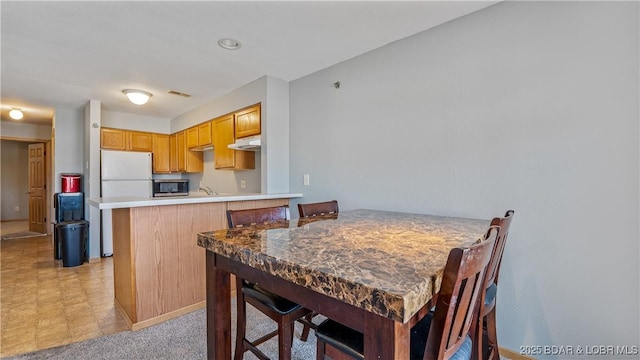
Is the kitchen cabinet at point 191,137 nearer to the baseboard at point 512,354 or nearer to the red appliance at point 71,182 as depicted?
the red appliance at point 71,182

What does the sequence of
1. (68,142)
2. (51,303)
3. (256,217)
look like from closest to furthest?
(256,217), (51,303), (68,142)

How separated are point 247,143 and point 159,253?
1510mm

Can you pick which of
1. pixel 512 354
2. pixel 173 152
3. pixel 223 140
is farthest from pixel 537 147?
pixel 173 152

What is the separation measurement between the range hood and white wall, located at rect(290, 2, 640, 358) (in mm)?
1465

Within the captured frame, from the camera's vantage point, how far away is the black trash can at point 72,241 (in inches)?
143

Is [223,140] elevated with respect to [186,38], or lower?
lower

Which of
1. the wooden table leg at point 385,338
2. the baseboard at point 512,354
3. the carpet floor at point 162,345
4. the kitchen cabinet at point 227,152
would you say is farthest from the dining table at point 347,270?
the kitchen cabinet at point 227,152

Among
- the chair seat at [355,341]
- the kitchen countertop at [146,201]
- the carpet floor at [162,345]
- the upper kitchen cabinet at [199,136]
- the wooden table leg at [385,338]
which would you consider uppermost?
the upper kitchen cabinet at [199,136]

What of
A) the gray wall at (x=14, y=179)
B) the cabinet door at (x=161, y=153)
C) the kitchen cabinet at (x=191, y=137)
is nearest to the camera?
the kitchen cabinet at (x=191, y=137)

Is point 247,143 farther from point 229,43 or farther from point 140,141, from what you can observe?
point 140,141

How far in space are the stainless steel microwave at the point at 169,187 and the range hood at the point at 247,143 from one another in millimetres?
2059

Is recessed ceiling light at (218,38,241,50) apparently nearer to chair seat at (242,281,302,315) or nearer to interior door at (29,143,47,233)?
chair seat at (242,281,302,315)

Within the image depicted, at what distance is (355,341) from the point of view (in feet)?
3.08

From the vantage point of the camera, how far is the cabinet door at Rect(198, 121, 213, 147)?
4137 mm
